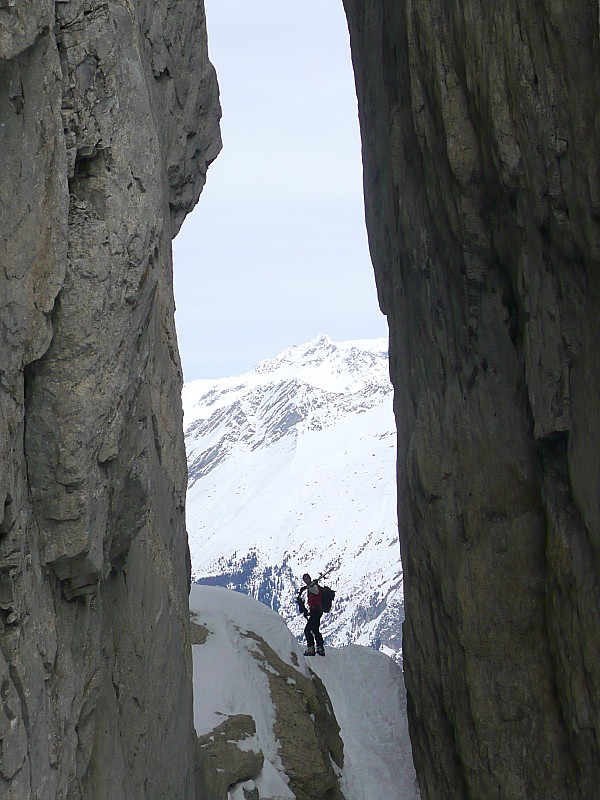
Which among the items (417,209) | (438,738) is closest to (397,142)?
(417,209)

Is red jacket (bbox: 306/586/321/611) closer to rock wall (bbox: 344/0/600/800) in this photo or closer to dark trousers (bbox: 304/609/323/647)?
dark trousers (bbox: 304/609/323/647)

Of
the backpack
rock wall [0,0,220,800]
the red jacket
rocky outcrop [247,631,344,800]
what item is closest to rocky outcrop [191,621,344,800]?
rocky outcrop [247,631,344,800]

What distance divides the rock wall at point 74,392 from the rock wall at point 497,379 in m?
5.63

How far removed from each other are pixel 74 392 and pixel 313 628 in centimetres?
1553

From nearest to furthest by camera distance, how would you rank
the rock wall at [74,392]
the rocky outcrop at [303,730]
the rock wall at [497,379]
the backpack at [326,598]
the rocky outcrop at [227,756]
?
the rock wall at [74,392] → the rock wall at [497,379] → the rocky outcrop at [227,756] → the rocky outcrop at [303,730] → the backpack at [326,598]

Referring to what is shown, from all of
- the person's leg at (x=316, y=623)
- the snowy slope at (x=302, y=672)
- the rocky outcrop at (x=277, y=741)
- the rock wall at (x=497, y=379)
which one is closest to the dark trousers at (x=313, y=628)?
the person's leg at (x=316, y=623)

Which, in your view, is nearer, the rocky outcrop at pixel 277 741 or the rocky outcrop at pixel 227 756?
the rocky outcrop at pixel 227 756

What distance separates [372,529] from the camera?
174 meters

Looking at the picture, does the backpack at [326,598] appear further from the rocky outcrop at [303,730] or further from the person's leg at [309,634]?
the rocky outcrop at [303,730]

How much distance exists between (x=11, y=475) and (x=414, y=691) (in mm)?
13037

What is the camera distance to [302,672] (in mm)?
20641

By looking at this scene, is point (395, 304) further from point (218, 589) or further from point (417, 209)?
point (218, 589)

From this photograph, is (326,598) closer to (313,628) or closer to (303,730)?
(313,628)

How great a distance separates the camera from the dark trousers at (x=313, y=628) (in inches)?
857
